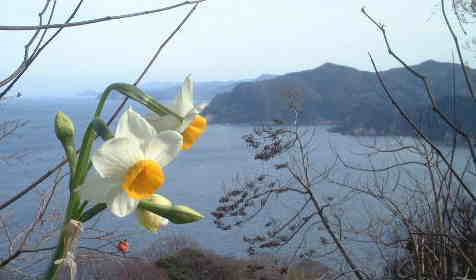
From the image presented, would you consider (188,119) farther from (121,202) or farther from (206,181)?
(206,181)

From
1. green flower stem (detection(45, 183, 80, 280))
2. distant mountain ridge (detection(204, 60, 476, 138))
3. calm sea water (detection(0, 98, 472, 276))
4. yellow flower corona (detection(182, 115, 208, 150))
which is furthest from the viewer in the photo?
distant mountain ridge (detection(204, 60, 476, 138))

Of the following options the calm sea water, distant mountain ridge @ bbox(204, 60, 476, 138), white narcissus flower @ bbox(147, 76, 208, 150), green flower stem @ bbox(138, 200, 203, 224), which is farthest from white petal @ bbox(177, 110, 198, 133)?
distant mountain ridge @ bbox(204, 60, 476, 138)

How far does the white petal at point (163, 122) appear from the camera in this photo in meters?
0.55

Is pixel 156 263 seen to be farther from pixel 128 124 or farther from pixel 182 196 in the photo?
pixel 128 124

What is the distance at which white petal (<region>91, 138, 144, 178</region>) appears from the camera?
0.49 m

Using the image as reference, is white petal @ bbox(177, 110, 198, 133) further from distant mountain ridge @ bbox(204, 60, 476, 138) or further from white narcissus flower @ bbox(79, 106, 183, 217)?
distant mountain ridge @ bbox(204, 60, 476, 138)

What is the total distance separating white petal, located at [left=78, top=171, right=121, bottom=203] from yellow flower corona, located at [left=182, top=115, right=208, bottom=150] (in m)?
0.11

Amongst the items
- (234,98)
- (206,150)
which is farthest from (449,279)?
(234,98)

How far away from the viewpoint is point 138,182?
50cm

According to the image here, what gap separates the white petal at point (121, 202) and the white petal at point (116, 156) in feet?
0.08

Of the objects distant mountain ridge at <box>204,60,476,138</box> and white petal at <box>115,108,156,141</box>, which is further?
distant mountain ridge at <box>204,60,476,138</box>

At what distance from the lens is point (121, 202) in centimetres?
51

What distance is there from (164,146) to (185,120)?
1.8 inches

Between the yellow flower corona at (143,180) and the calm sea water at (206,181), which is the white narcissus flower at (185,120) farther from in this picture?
the calm sea water at (206,181)
